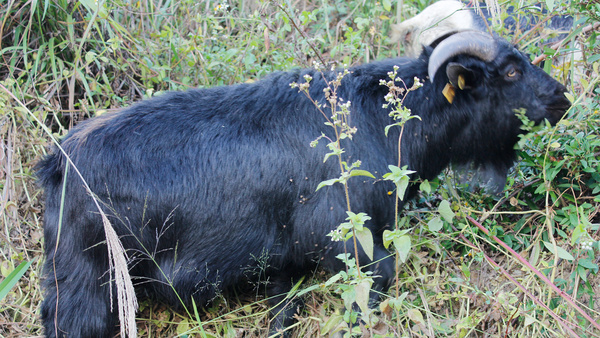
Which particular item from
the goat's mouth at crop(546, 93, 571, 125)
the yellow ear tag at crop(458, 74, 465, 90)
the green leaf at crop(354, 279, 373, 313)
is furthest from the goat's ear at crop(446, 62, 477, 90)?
the green leaf at crop(354, 279, 373, 313)

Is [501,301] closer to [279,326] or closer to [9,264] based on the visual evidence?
[279,326]

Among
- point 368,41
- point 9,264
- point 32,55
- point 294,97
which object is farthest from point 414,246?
point 32,55

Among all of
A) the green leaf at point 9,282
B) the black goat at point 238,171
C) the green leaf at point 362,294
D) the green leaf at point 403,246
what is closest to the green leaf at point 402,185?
the green leaf at point 403,246

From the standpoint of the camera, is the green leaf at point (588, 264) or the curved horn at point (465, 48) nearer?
the green leaf at point (588, 264)

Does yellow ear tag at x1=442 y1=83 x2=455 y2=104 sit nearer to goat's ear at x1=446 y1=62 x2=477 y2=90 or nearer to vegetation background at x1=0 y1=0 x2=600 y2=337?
goat's ear at x1=446 y1=62 x2=477 y2=90

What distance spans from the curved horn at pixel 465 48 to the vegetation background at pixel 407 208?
1.24ft

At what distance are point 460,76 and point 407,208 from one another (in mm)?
1089

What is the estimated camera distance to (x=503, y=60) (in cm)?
330

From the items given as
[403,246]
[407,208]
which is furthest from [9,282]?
[407,208]

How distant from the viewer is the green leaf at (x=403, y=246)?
→ 2.35 m

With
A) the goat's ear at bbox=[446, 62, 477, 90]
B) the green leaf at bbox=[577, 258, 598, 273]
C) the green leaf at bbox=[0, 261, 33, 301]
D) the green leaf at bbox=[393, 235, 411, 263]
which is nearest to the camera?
the green leaf at bbox=[393, 235, 411, 263]

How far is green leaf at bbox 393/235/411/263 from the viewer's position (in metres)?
2.35

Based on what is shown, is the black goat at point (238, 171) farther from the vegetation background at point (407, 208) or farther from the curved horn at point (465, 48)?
the vegetation background at point (407, 208)

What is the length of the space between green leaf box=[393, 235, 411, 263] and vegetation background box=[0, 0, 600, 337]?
0.88 ft
